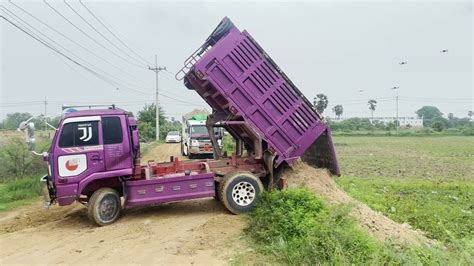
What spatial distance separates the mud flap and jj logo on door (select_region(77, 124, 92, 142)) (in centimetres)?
491

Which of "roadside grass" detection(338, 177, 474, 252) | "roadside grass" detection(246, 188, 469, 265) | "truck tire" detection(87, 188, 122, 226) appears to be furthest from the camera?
"truck tire" detection(87, 188, 122, 226)

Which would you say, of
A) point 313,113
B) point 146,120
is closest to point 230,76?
point 313,113

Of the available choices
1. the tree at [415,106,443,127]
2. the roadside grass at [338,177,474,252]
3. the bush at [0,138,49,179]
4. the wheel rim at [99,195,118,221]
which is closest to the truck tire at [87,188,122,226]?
the wheel rim at [99,195,118,221]

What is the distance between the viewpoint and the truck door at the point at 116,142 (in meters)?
7.99

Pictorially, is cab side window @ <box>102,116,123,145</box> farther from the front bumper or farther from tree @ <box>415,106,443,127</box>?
tree @ <box>415,106,443,127</box>

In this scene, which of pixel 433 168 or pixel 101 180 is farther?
pixel 433 168

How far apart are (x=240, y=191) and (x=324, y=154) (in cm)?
229

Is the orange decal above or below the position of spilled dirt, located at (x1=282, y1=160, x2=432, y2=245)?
above

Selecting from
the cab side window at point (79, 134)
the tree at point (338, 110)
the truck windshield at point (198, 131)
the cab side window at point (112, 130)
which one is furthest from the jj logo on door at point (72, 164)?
the tree at point (338, 110)

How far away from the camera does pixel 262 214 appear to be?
24.5 ft

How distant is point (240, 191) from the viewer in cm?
859

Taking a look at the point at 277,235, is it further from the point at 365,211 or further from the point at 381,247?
the point at 365,211

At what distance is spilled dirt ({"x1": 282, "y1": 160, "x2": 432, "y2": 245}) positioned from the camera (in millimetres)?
6623

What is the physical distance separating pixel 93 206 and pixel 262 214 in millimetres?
3316
